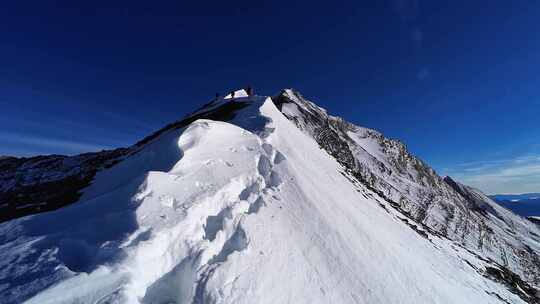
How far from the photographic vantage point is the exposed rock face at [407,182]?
76750mm

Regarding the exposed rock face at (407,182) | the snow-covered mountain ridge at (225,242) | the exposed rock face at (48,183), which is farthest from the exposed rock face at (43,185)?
the exposed rock face at (407,182)

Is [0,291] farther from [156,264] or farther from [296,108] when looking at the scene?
[296,108]

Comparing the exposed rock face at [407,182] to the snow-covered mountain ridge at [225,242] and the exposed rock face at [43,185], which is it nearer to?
the exposed rock face at [43,185]

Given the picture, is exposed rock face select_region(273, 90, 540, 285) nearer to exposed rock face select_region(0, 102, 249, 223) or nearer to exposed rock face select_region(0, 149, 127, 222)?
exposed rock face select_region(0, 102, 249, 223)

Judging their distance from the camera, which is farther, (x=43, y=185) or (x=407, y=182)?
(x=407, y=182)

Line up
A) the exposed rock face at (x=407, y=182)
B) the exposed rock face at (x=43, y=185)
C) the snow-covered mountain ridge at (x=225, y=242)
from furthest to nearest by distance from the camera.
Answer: the exposed rock face at (x=407, y=182)
the exposed rock face at (x=43, y=185)
the snow-covered mountain ridge at (x=225, y=242)

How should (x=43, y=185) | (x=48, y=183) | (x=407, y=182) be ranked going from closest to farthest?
(x=43, y=185) → (x=48, y=183) → (x=407, y=182)

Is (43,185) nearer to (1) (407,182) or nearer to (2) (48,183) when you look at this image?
(2) (48,183)

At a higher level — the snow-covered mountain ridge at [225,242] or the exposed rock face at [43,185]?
the snow-covered mountain ridge at [225,242]

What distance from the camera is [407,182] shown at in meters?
94.6

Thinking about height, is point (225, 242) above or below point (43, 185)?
above

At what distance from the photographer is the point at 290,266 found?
952 cm

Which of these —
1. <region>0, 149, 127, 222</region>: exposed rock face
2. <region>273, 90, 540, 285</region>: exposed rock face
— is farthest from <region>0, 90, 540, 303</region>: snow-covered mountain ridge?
<region>273, 90, 540, 285</region>: exposed rock face

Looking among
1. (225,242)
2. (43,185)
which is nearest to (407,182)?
(43,185)
